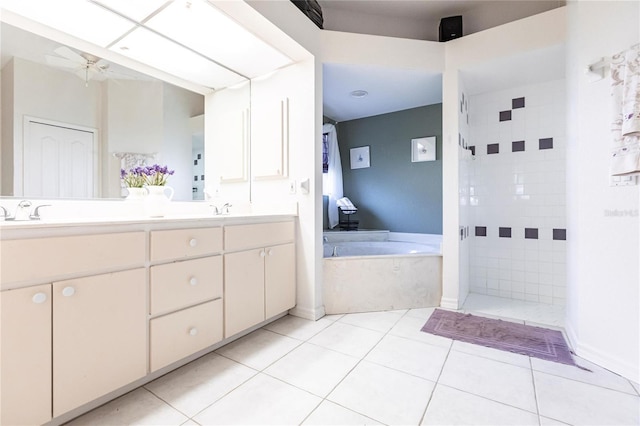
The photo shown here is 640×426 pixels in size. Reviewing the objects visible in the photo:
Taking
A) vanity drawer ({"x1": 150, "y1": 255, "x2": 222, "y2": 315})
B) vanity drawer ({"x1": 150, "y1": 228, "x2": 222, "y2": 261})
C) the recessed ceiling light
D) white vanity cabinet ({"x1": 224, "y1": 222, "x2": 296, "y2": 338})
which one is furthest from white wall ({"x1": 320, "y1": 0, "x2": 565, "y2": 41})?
vanity drawer ({"x1": 150, "y1": 255, "x2": 222, "y2": 315})

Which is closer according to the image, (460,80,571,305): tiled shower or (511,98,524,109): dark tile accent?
(460,80,571,305): tiled shower

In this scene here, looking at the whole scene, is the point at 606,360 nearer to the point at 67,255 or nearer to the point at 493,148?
the point at 493,148

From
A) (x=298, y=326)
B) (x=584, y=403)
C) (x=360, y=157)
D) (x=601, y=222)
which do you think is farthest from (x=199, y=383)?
(x=360, y=157)

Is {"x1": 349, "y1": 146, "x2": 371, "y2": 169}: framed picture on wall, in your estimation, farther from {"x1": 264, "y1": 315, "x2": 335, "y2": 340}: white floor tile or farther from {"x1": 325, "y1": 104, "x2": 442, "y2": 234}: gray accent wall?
{"x1": 264, "y1": 315, "x2": 335, "y2": 340}: white floor tile

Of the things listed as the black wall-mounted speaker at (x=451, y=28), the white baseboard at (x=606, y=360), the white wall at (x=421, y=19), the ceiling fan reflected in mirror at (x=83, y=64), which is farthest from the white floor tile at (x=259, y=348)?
the black wall-mounted speaker at (x=451, y=28)

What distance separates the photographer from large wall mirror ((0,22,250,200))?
140 cm

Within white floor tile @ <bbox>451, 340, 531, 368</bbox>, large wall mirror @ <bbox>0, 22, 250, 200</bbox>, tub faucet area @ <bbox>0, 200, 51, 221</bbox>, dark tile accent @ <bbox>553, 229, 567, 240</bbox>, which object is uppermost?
large wall mirror @ <bbox>0, 22, 250, 200</bbox>

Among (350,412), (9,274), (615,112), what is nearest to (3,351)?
(9,274)

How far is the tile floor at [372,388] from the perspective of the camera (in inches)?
46.9

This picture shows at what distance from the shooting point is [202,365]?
1595 mm

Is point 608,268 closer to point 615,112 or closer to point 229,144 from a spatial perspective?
point 615,112

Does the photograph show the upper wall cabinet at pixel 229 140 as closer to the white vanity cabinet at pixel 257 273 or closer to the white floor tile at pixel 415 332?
the white vanity cabinet at pixel 257 273

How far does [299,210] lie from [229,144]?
2.83ft

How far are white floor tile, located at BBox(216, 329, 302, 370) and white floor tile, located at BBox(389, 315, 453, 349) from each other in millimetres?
735
